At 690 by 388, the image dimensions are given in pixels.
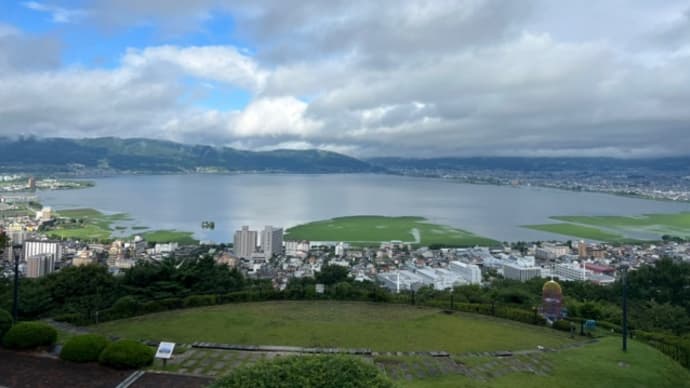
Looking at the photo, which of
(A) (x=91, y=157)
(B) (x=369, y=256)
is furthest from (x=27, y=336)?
(A) (x=91, y=157)

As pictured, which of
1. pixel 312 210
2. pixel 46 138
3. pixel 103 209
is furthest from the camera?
pixel 46 138

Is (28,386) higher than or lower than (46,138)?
lower

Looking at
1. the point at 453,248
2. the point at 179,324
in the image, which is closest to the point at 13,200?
the point at 453,248

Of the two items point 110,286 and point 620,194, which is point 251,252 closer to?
point 110,286

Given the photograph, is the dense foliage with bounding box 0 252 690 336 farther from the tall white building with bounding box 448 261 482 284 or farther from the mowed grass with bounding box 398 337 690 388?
the tall white building with bounding box 448 261 482 284

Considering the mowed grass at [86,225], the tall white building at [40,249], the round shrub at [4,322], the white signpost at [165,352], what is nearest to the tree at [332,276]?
the white signpost at [165,352]

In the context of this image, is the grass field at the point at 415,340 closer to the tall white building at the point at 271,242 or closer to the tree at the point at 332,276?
the tree at the point at 332,276

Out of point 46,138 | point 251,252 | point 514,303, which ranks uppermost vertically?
point 46,138
